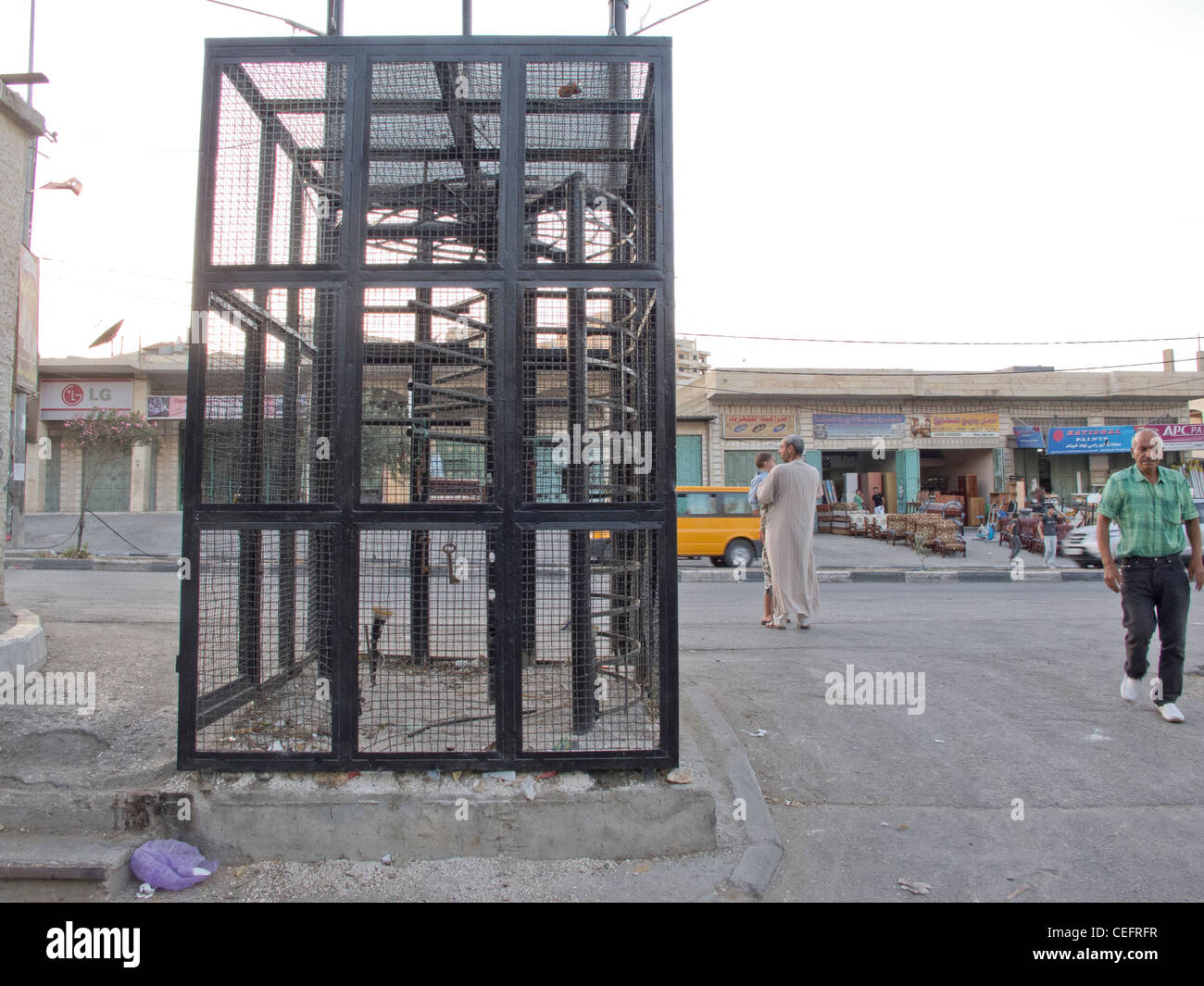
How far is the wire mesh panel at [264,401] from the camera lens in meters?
3.20

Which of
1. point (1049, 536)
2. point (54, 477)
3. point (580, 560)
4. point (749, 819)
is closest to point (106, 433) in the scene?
point (54, 477)

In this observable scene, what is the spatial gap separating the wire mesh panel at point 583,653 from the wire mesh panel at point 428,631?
237 mm

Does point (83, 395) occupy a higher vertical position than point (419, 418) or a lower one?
higher

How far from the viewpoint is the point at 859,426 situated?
85.6 ft

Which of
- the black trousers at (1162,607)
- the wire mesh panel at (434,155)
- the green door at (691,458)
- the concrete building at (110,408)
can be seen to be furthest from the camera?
the concrete building at (110,408)

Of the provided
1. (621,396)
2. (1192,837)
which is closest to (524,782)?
(621,396)

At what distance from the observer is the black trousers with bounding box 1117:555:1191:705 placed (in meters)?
4.36

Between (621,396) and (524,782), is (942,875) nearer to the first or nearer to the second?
(524,782)

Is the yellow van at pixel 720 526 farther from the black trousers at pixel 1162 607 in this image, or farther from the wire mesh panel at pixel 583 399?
the wire mesh panel at pixel 583 399

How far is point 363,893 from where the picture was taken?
2.71 m

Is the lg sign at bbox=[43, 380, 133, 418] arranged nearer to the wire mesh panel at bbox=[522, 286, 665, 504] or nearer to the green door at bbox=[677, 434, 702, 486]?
the green door at bbox=[677, 434, 702, 486]

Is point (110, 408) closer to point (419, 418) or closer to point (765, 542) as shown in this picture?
point (765, 542)

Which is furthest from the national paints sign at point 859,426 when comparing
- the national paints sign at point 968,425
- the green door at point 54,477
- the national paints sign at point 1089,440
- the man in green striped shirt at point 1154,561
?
the green door at point 54,477

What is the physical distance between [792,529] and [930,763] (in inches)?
129
